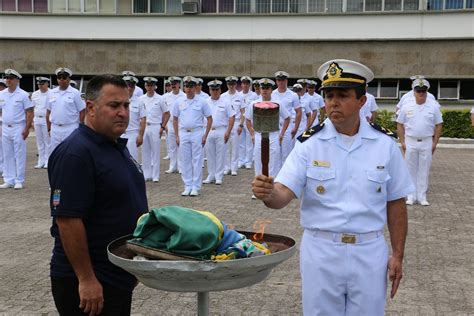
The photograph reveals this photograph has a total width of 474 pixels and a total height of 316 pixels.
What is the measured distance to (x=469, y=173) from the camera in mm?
14922

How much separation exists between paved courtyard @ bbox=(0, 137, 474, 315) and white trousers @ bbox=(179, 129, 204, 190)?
13.8 inches

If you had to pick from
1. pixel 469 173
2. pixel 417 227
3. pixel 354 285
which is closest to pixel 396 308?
pixel 354 285

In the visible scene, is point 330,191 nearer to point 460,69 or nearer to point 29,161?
point 29,161

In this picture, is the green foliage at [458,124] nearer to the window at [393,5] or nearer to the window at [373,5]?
the window at [393,5]

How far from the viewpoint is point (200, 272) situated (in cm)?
248

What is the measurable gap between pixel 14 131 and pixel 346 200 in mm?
10316

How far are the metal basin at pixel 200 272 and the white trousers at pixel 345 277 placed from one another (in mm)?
635

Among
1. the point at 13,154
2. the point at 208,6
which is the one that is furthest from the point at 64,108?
the point at 208,6

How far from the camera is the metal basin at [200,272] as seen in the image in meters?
2.48

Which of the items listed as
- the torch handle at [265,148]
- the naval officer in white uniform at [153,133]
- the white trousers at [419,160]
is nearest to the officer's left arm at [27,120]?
the naval officer in white uniform at [153,133]

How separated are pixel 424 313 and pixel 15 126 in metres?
9.58

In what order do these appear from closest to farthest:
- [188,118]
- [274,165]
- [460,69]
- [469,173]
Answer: [274,165] → [188,118] → [469,173] → [460,69]

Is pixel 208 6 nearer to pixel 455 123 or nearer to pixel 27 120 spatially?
pixel 455 123

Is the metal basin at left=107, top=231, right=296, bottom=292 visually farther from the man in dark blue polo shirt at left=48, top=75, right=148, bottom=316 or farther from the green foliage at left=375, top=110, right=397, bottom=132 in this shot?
the green foliage at left=375, top=110, right=397, bottom=132
